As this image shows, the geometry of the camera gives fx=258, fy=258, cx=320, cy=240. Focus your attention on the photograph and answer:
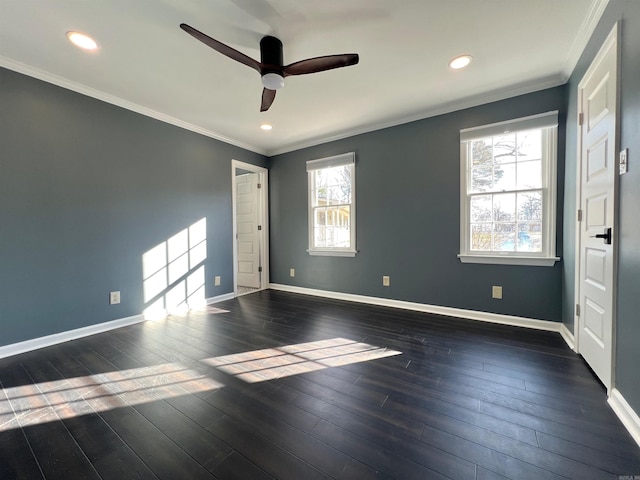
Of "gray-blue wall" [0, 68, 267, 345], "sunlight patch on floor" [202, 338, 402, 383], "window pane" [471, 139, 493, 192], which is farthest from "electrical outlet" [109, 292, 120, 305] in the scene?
"window pane" [471, 139, 493, 192]

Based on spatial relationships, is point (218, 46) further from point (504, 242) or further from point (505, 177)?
point (504, 242)

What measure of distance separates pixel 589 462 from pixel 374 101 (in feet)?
10.3

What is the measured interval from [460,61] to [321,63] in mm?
1290

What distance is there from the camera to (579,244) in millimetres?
2055

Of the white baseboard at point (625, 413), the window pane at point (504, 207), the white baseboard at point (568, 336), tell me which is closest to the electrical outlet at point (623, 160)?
the white baseboard at point (625, 413)

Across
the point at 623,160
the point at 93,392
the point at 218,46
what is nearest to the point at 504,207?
the point at 623,160

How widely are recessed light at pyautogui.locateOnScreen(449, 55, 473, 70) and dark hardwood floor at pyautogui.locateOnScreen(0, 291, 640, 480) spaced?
248cm

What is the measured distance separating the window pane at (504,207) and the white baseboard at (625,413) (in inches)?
69.1

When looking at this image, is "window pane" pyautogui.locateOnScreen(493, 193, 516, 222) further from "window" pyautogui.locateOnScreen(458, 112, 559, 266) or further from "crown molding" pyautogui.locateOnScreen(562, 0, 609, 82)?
"crown molding" pyautogui.locateOnScreen(562, 0, 609, 82)

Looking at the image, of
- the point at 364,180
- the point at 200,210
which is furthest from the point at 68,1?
the point at 364,180

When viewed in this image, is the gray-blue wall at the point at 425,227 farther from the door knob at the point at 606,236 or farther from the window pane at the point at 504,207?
the door knob at the point at 606,236

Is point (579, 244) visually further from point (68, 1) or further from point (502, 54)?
point (68, 1)

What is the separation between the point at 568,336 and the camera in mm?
2320

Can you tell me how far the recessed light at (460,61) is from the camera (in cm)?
218
